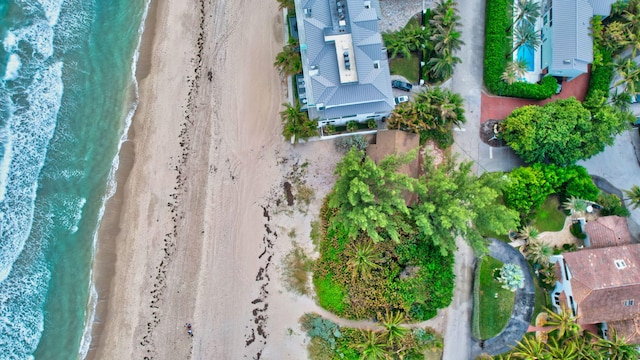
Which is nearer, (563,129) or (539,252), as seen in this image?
(563,129)

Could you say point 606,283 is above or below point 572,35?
below

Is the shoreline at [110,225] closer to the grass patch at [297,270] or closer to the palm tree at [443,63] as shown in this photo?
the grass patch at [297,270]

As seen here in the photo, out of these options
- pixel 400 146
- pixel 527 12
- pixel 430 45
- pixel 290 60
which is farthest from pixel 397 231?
pixel 527 12

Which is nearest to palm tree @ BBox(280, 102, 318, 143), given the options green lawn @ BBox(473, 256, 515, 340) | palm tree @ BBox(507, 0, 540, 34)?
green lawn @ BBox(473, 256, 515, 340)

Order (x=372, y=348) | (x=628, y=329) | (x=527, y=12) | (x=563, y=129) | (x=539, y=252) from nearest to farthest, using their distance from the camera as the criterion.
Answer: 1. (x=372, y=348)
2. (x=563, y=129)
3. (x=628, y=329)
4. (x=539, y=252)
5. (x=527, y=12)

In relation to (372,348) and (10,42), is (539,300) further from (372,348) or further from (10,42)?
(10,42)

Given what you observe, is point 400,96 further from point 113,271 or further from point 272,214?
point 113,271

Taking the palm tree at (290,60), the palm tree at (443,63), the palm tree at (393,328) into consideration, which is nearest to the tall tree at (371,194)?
the palm tree at (393,328)
